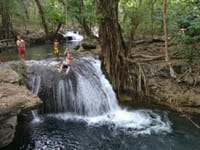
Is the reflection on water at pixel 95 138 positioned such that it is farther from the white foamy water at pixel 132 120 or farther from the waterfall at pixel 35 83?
the waterfall at pixel 35 83

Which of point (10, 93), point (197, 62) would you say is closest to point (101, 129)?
point (10, 93)

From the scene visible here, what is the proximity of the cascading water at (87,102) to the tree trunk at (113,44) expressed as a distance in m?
0.63

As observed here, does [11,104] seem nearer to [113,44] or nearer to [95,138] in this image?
[95,138]

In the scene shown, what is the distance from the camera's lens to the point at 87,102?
12.9 metres

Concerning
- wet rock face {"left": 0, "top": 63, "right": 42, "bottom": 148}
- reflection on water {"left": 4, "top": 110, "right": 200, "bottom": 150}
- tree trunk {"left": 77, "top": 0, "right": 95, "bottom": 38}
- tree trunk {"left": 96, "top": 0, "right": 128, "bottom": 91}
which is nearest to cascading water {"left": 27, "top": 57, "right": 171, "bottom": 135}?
reflection on water {"left": 4, "top": 110, "right": 200, "bottom": 150}

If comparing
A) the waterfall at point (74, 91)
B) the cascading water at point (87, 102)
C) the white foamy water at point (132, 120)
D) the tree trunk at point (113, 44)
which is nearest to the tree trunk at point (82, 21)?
the tree trunk at point (113, 44)

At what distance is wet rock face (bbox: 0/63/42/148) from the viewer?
8.56m

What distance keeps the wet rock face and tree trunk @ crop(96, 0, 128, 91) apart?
4929 mm

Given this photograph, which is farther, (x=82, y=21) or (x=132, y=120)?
(x=82, y=21)

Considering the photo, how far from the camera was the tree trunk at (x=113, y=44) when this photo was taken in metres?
13.7

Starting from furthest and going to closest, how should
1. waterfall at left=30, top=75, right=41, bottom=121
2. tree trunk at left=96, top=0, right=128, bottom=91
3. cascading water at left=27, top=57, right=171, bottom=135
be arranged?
tree trunk at left=96, top=0, right=128, bottom=91 → waterfall at left=30, top=75, right=41, bottom=121 → cascading water at left=27, top=57, right=171, bottom=135

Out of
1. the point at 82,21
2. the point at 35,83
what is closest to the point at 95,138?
the point at 35,83

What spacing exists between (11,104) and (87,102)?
471 centimetres

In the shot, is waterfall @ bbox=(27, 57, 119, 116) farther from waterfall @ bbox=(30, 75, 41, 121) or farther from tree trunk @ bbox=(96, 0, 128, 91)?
tree trunk @ bbox=(96, 0, 128, 91)
